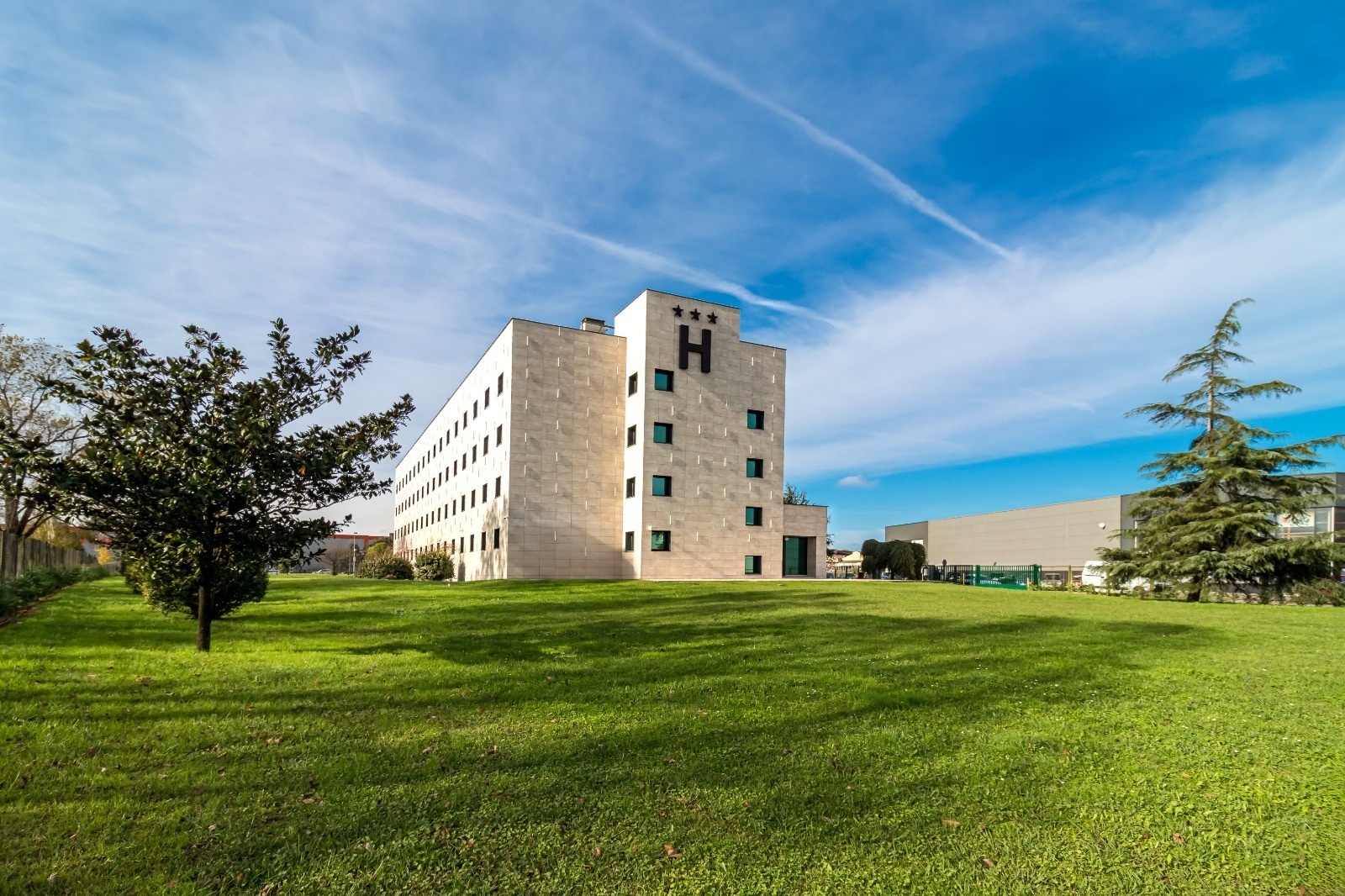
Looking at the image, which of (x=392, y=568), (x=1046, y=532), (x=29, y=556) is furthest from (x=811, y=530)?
(x=1046, y=532)

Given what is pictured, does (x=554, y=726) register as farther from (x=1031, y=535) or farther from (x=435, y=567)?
(x=1031, y=535)

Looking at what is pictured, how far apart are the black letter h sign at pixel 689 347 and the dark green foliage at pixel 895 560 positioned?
2584 centimetres

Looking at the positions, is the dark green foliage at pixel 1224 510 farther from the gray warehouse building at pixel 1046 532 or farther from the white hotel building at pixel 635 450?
the gray warehouse building at pixel 1046 532

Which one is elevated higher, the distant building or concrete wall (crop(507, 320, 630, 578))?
concrete wall (crop(507, 320, 630, 578))

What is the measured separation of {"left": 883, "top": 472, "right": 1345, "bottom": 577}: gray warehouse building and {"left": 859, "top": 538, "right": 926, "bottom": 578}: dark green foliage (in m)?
16.1

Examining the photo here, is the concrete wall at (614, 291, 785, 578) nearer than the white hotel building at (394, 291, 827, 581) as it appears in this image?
No

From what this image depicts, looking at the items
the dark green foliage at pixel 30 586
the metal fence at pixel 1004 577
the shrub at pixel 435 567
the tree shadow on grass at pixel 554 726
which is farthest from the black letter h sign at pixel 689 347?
the dark green foliage at pixel 30 586

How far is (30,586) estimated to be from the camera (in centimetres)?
1948

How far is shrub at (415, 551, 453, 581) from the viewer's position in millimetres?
39656

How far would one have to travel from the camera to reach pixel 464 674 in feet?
29.2

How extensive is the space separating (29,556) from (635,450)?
23917mm

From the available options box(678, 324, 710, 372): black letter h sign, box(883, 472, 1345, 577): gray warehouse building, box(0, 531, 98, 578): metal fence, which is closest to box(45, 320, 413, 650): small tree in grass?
box(0, 531, 98, 578): metal fence

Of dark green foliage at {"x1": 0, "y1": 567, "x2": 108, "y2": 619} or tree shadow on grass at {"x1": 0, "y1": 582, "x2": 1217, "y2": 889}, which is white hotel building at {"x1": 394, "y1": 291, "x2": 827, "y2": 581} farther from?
tree shadow on grass at {"x1": 0, "y1": 582, "x2": 1217, "y2": 889}

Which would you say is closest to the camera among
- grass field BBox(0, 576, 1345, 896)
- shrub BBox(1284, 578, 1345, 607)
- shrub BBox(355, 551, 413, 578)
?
grass field BBox(0, 576, 1345, 896)
